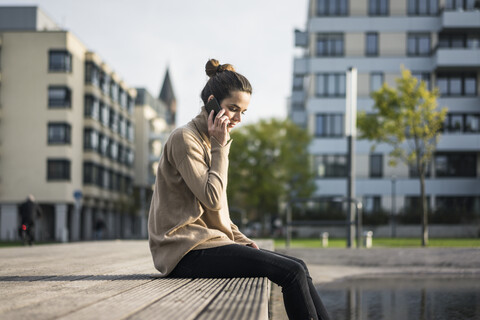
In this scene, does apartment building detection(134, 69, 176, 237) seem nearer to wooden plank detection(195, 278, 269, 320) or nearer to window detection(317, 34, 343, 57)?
window detection(317, 34, 343, 57)

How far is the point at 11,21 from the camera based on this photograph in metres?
52.5

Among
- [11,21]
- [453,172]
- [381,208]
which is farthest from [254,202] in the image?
[11,21]

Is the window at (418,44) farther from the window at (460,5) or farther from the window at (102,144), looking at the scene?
the window at (102,144)

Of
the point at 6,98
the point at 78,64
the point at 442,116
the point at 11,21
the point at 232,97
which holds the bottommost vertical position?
the point at 232,97

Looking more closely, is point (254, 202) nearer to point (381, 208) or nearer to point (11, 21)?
point (381, 208)

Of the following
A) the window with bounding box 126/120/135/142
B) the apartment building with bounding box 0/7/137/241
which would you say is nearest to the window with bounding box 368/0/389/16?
the apartment building with bounding box 0/7/137/241

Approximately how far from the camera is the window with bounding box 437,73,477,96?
50.6 metres

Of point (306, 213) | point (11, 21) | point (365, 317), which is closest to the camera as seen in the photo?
point (365, 317)

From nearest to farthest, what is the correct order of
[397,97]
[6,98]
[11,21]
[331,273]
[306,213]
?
[331,273]
[397,97]
[306,213]
[6,98]
[11,21]

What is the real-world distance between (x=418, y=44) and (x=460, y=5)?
4.61 metres

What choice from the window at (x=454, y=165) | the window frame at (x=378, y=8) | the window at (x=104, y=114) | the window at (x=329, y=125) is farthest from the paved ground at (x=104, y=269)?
the window at (x=104, y=114)

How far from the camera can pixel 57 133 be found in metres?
47.9

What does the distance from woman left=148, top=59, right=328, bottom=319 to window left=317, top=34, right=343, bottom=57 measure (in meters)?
48.6

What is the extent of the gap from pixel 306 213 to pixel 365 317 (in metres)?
37.6
